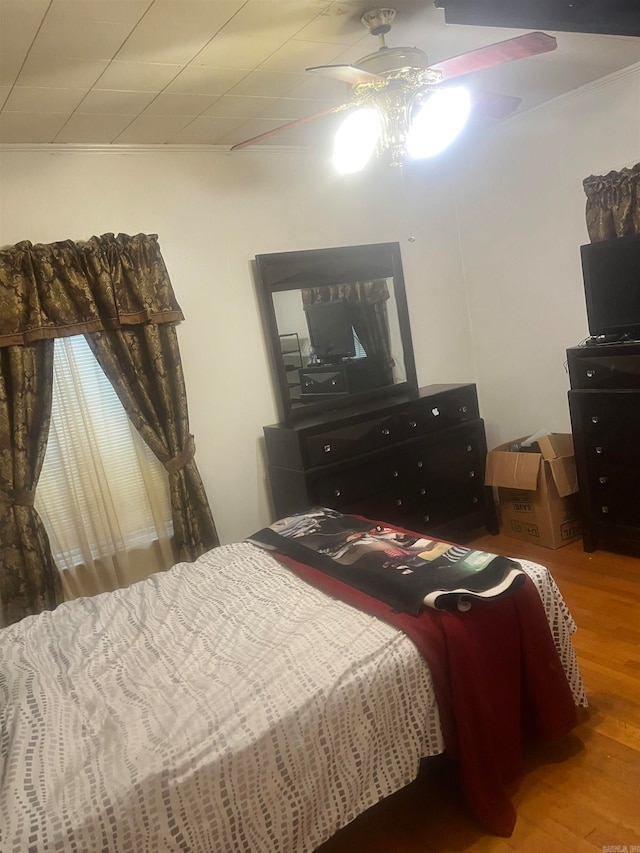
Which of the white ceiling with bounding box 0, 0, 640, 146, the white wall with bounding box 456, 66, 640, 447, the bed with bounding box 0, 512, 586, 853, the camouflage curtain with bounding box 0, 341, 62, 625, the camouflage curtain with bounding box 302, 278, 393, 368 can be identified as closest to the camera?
the bed with bounding box 0, 512, 586, 853

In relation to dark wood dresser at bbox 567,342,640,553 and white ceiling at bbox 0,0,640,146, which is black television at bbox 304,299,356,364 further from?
dark wood dresser at bbox 567,342,640,553

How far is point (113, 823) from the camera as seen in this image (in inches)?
57.5

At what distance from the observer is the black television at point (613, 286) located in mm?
3441

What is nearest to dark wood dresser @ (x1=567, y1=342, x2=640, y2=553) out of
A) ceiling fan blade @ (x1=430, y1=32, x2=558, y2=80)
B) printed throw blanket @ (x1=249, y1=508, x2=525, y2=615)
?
printed throw blanket @ (x1=249, y1=508, x2=525, y2=615)

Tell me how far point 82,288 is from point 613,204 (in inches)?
113

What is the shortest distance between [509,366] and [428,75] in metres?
2.68

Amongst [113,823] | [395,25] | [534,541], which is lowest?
[534,541]

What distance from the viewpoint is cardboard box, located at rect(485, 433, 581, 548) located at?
149 inches

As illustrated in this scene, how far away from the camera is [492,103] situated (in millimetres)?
2480

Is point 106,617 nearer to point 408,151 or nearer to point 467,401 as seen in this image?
point 408,151

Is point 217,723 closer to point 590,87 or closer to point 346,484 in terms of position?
point 346,484

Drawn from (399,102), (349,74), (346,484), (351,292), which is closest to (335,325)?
(351,292)

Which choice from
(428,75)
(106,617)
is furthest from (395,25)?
(106,617)

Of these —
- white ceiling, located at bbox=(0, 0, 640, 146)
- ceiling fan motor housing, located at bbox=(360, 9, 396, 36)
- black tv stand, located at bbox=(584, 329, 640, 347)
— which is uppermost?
white ceiling, located at bbox=(0, 0, 640, 146)
